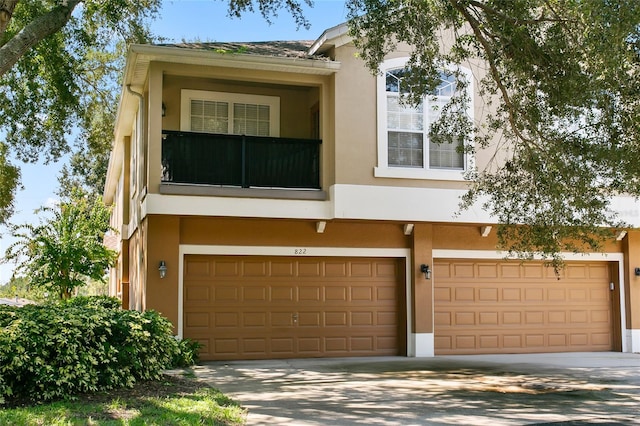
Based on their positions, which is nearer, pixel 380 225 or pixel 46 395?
pixel 46 395

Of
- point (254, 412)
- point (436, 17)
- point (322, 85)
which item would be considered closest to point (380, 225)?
point (322, 85)

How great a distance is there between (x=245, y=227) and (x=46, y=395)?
6.85 m

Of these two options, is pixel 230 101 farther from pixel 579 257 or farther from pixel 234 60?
pixel 579 257

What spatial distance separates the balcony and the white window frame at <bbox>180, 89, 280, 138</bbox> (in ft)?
5.72

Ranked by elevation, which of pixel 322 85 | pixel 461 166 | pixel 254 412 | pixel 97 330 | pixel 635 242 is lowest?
pixel 254 412

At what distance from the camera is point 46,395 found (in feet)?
27.9

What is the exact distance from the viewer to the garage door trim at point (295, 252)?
14.4m

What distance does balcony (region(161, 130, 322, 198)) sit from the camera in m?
13.9

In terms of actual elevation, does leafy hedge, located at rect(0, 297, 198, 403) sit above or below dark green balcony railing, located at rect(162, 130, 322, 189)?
below

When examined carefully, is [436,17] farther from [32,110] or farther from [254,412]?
[32,110]

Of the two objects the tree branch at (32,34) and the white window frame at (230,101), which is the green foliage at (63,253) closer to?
the white window frame at (230,101)

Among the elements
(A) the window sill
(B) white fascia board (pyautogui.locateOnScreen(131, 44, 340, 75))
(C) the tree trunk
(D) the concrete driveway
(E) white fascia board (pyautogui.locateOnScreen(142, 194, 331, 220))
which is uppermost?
(B) white fascia board (pyautogui.locateOnScreen(131, 44, 340, 75))

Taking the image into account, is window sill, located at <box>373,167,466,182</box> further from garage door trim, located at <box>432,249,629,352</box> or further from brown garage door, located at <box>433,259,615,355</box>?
brown garage door, located at <box>433,259,615,355</box>

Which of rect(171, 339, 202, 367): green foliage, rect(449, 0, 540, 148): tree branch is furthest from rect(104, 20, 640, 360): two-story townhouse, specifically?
rect(449, 0, 540, 148): tree branch
